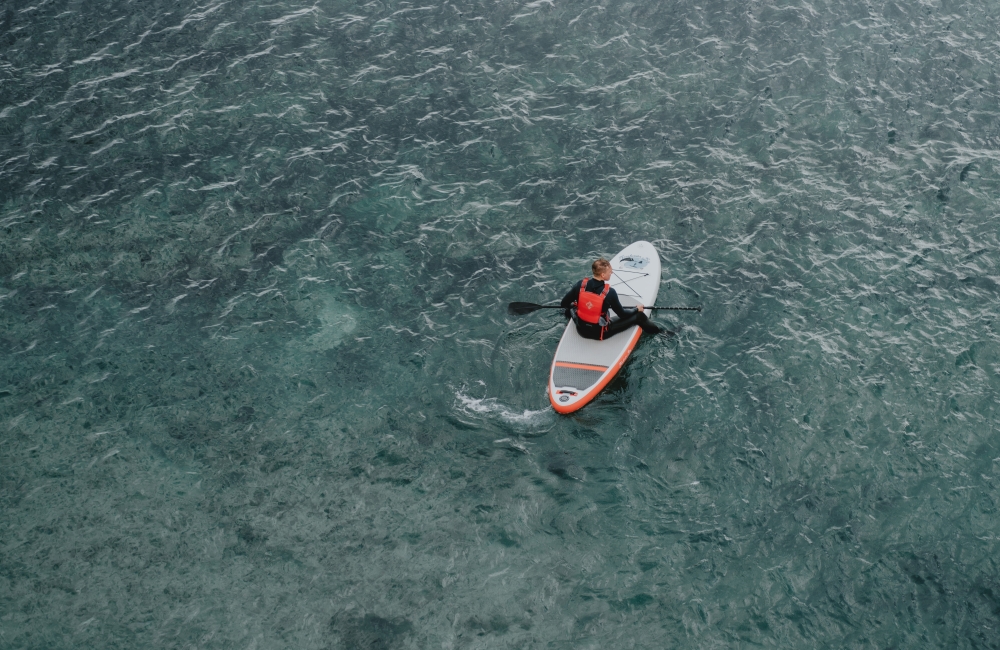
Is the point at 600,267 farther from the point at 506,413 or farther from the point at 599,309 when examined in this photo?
the point at 506,413

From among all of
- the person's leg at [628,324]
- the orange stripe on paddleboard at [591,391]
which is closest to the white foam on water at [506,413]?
the orange stripe on paddleboard at [591,391]

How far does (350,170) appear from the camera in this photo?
2036 cm

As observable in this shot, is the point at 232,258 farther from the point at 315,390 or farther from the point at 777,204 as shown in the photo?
the point at 777,204

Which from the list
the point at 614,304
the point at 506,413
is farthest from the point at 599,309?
the point at 506,413

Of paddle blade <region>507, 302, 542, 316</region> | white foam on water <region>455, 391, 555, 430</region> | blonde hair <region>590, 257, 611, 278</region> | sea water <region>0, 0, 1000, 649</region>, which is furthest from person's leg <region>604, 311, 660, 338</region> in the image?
white foam on water <region>455, 391, 555, 430</region>

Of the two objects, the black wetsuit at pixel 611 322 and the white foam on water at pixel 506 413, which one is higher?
the black wetsuit at pixel 611 322

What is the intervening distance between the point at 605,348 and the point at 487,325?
2483 millimetres

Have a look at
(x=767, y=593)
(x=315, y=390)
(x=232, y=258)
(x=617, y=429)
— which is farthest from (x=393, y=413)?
(x=767, y=593)

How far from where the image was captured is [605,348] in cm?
1636

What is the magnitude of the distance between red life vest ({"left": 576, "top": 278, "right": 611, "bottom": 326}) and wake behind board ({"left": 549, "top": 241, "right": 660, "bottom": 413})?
0.55 m

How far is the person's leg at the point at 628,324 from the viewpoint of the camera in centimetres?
1647

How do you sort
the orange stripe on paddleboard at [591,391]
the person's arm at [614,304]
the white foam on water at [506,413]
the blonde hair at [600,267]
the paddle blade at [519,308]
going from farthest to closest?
the paddle blade at [519,308] < the person's arm at [614,304] < the blonde hair at [600,267] < the white foam on water at [506,413] < the orange stripe on paddleboard at [591,391]

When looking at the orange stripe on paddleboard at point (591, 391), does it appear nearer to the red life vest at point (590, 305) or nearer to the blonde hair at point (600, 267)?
the red life vest at point (590, 305)

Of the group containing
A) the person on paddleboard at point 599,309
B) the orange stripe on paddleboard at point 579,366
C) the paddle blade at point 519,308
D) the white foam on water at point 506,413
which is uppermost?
the person on paddleboard at point 599,309
